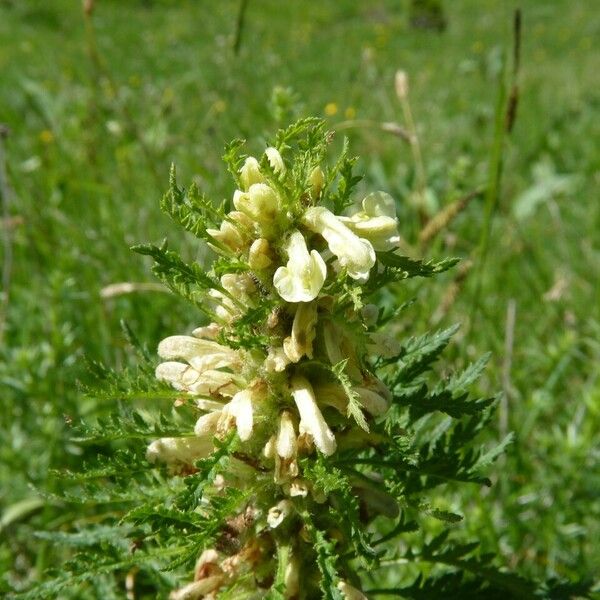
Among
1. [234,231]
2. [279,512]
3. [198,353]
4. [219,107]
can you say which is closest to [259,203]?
[234,231]

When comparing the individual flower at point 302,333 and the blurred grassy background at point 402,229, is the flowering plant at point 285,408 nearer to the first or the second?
the individual flower at point 302,333

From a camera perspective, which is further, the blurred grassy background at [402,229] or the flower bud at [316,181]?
the blurred grassy background at [402,229]

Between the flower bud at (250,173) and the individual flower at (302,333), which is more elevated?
the flower bud at (250,173)

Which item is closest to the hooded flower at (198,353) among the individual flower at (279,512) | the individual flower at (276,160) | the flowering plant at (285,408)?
the flowering plant at (285,408)

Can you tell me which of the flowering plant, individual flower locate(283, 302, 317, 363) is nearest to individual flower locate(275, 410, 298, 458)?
the flowering plant

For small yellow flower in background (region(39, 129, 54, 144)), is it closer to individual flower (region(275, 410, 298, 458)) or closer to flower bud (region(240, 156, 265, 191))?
flower bud (region(240, 156, 265, 191))

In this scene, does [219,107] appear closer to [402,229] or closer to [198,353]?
[402,229]
